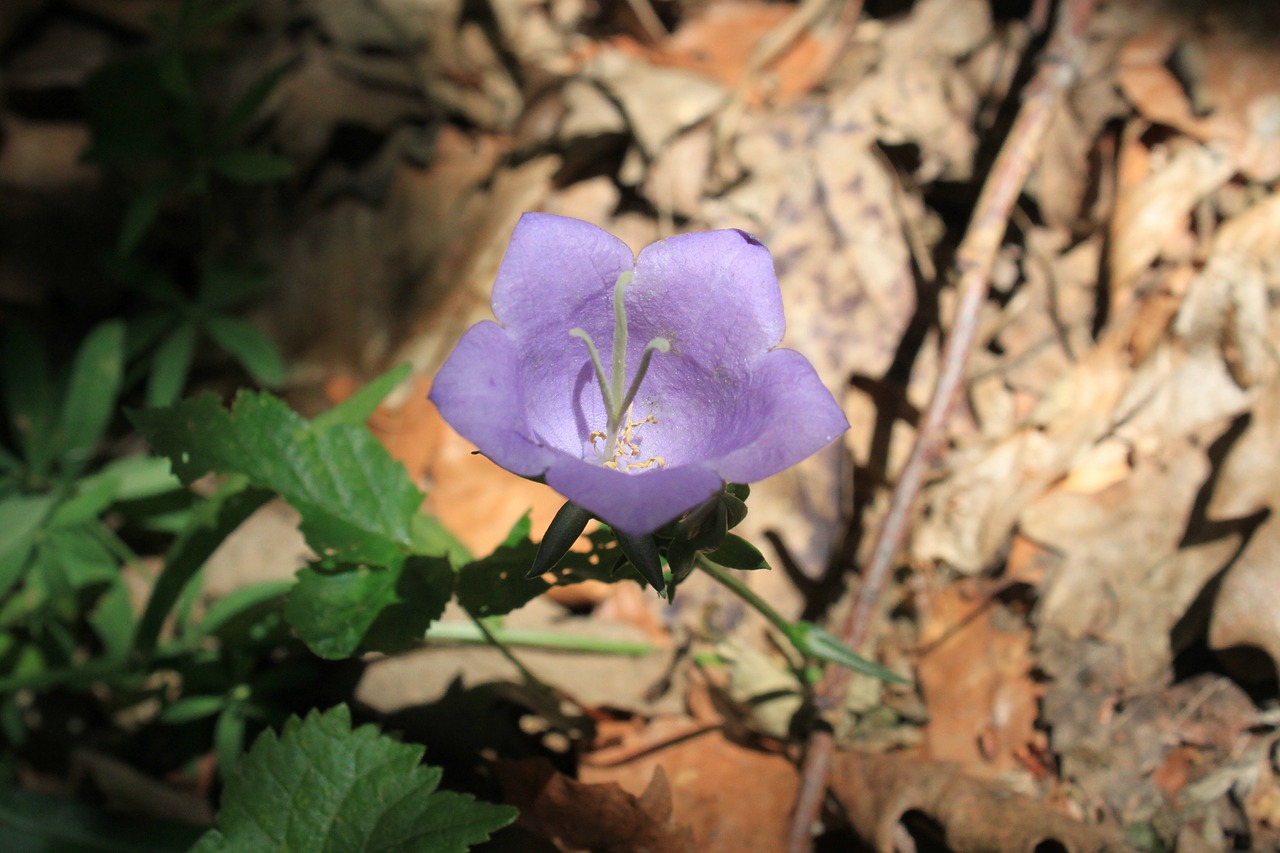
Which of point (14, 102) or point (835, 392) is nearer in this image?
point (835, 392)

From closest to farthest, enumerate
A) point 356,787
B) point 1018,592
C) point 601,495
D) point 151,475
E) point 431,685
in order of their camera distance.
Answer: point 601,495, point 356,787, point 431,685, point 1018,592, point 151,475

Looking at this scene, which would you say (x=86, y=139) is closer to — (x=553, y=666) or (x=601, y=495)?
(x=553, y=666)

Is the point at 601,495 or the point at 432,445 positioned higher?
the point at 601,495

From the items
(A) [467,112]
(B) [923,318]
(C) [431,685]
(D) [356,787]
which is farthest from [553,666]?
(A) [467,112]

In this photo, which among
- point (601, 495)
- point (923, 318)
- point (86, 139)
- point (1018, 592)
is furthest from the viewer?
point (86, 139)

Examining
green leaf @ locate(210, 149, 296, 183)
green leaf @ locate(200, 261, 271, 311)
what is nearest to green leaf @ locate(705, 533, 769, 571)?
green leaf @ locate(200, 261, 271, 311)

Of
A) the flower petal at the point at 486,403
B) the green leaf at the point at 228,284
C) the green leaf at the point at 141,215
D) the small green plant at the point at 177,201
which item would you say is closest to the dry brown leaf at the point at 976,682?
the flower petal at the point at 486,403

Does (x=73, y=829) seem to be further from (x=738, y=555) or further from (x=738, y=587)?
(x=738, y=555)

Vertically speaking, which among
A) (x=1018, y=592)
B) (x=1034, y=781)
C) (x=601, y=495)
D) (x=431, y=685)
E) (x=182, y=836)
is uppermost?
(x=601, y=495)
